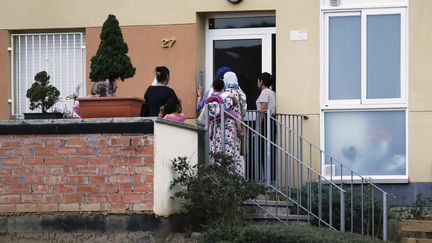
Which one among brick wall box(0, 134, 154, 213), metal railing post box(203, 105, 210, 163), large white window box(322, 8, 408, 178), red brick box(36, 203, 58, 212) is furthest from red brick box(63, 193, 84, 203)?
large white window box(322, 8, 408, 178)

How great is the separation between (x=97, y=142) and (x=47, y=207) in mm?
895

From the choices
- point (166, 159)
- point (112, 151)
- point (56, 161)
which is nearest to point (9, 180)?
point (56, 161)

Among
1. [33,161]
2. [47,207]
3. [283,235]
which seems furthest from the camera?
[33,161]

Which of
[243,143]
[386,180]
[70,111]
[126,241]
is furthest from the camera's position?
[70,111]

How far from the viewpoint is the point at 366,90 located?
12703 millimetres

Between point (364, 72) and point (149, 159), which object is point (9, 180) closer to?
point (149, 159)

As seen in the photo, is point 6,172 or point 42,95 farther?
point 42,95

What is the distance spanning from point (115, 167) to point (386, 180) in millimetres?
4639

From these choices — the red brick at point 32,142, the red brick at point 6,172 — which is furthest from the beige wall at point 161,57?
the red brick at point 6,172

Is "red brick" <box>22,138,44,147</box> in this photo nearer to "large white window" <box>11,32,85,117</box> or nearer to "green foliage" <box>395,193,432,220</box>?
"large white window" <box>11,32,85,117</box>

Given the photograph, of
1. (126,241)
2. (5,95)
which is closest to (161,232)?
(126,241)

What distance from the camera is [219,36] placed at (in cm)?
1367

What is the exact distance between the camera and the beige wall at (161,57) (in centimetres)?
1320

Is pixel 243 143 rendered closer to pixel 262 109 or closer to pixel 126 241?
pixel 262 109
